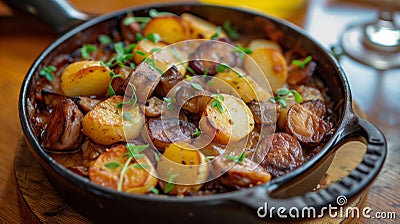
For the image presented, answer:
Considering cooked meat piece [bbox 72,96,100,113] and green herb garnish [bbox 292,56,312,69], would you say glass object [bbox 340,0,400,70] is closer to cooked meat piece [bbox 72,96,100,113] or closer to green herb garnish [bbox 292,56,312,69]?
green herb garnish [bbox 292,56,312,69]

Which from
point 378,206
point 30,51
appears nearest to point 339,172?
point 378,206

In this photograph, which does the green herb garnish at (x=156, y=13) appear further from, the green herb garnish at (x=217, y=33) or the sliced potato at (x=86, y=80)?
the sliced potato at (x=86, y=80)

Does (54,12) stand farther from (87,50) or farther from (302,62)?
(302,62)

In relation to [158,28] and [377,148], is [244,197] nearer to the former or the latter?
[377,148]

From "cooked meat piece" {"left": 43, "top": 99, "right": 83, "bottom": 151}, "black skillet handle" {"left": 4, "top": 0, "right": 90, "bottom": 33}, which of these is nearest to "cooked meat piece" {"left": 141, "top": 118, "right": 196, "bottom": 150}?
"cooked meat piece" {"left": 43, "top": 99, "right": 83, "bottom": 151}

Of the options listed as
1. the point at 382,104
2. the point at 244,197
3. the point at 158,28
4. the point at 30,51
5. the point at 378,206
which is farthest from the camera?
the point at 30,51

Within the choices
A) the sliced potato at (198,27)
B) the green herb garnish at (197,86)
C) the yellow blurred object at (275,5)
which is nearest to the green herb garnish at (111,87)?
the green herb garnish at (197,86)
